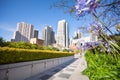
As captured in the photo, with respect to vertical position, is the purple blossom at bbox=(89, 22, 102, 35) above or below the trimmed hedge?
above

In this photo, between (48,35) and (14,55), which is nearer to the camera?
(14,55)

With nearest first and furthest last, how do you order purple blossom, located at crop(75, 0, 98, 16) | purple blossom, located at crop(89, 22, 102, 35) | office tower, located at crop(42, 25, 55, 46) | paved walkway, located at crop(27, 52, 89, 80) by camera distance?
purple blossom, located at crop(75, 0, 98, 16) → purple blossom, located at crop(89, 22, 102, 35) → paved walkway, located at crop(27, 52, 89, 80) → office tower, located at crop(42, 25, 55, 46)

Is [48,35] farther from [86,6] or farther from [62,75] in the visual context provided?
[86,6]

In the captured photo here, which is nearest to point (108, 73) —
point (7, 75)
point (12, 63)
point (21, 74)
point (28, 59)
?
point (7, 75)

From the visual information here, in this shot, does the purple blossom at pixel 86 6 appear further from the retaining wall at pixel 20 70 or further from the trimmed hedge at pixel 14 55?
the trimmed hedge at pixel 14 55

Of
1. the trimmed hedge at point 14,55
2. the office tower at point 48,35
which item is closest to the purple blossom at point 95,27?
the trimmed hedge at point 14,55

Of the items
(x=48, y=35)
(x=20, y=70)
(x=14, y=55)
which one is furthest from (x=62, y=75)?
(x=48, y=35)

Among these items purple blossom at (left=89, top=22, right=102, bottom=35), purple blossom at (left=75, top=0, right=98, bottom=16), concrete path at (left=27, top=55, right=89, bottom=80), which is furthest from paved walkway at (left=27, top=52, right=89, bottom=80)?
purple blossom at (left=75, top=0, right=98, bottom=16)

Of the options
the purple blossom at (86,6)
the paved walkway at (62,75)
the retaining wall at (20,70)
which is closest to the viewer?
the purple blossom at (86,6)

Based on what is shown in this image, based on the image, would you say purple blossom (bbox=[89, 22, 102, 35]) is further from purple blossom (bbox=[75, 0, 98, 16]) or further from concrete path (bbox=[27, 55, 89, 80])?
concrete path (bbox=[27, 55, 89, 80])

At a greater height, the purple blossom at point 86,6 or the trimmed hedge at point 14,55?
the purple blossom at point 86,6

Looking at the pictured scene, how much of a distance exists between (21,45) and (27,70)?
4485 millimetres

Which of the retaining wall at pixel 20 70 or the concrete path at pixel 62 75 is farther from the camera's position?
the concrete path at pixel 62 75

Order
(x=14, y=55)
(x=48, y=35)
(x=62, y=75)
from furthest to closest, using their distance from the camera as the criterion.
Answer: (x=48, y=35)
(x=62, y=75)
(x=14, y=55)
